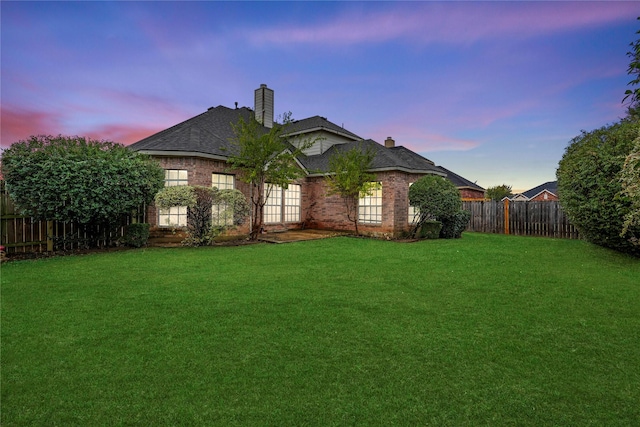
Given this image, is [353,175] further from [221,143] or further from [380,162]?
[221,143]

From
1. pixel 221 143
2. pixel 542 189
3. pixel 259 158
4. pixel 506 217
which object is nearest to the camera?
pixel 259 158

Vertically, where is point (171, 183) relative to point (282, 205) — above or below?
above

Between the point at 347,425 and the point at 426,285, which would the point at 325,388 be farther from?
the point at 426,285

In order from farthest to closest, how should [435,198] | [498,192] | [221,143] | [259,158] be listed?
[498,192] < [221,143] < [435,198] < [259,158]

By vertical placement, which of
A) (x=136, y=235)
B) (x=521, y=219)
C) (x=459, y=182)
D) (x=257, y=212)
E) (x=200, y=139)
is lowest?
(x=136, y=235)

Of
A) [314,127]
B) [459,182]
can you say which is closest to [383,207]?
[314,127]

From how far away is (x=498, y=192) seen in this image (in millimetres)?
46688

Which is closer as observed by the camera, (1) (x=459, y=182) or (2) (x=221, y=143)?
(2) (x=221, y=143)

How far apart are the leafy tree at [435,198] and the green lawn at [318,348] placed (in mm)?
6780

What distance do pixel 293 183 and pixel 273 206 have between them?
153 centimetres

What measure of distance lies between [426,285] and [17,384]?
5711mm

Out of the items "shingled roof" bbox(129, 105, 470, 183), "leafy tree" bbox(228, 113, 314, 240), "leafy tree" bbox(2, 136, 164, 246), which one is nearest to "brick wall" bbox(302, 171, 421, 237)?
"shingled roof" bbox(129, 105, 470, 183)

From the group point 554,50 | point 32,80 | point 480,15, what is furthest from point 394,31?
point 32,80

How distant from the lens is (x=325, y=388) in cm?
271
